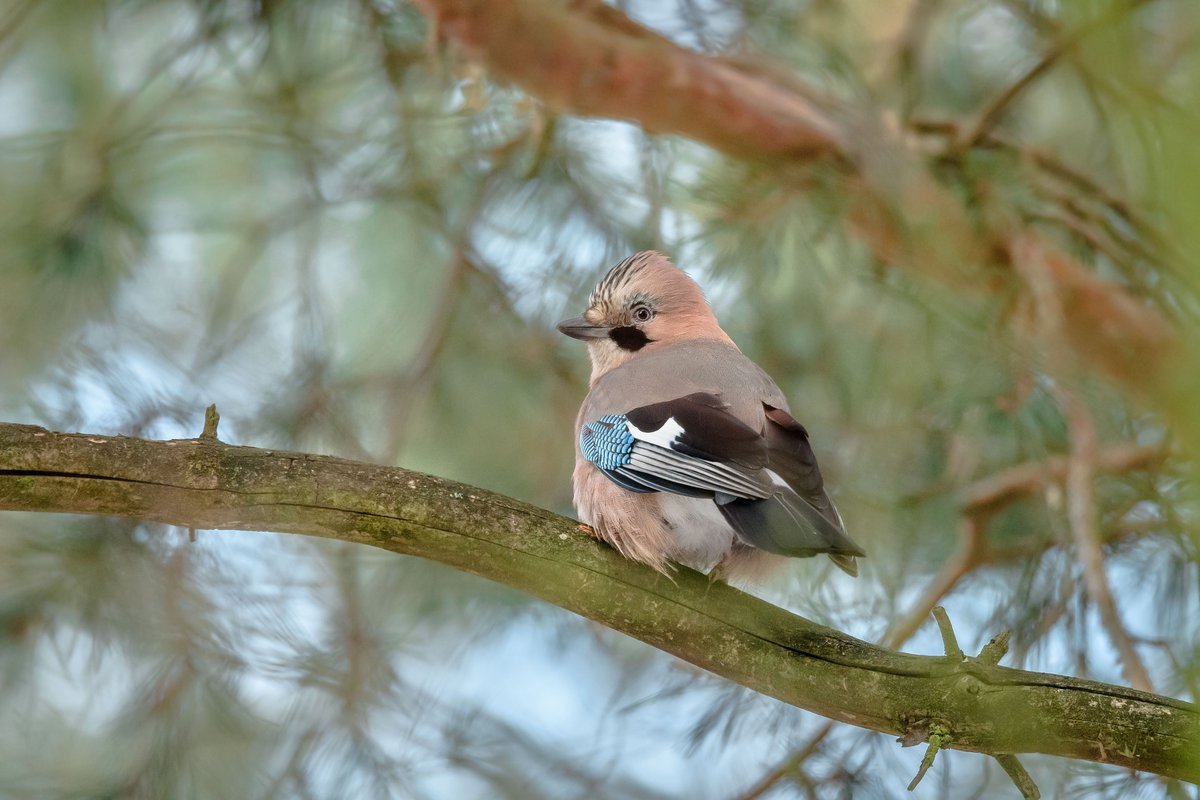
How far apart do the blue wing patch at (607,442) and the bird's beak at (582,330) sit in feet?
2.01

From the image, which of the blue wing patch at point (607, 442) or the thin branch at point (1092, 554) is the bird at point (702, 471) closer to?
the blue wing patch at point (607, 442)

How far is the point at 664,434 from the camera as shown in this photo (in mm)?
2867

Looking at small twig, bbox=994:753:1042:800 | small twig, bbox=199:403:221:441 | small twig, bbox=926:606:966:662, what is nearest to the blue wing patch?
small twig, bbox=926:606:966:662

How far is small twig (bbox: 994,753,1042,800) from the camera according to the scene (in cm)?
228

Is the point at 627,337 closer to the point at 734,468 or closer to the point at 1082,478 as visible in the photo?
the point at 734,468

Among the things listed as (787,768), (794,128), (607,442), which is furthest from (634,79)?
(787,768)

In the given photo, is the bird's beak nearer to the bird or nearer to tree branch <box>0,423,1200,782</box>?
the bird

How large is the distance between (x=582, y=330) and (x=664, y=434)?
1.03 m

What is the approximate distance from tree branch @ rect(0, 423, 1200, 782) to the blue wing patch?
1.05ft

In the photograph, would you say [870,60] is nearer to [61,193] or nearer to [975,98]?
[975,98]

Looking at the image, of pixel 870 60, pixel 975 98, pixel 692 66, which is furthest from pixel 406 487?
pixel 975 98

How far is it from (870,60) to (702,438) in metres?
2.53

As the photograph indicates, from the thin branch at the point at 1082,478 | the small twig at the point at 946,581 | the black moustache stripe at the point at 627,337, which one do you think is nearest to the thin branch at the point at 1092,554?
the thin branch at the point at 1082,478

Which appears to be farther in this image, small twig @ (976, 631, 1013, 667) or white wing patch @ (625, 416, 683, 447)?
white wing patch @ (625, 416, 683, 447)
